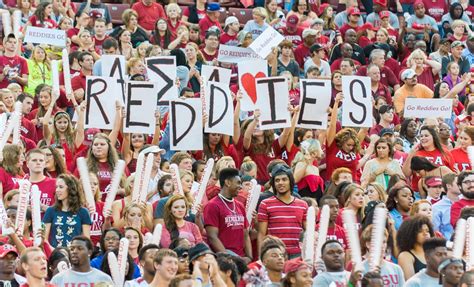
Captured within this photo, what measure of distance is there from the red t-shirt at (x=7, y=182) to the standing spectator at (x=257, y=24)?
735cm

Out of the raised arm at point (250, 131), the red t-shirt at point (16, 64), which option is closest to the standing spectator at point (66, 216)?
the raised arm at point (250, 131)

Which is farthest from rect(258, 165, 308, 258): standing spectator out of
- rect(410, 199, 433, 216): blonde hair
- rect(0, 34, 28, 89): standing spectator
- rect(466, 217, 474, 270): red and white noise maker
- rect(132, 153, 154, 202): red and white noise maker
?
rect(0, 34, 28, 89): standing spectator

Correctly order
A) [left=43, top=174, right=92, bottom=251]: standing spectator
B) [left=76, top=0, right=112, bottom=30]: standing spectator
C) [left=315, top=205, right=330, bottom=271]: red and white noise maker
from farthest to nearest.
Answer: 1. [left=76, top=0, right=112, bottom=30]: standing spectator
2. [left=43, top=174, right=92, bottom=251]: standing spectator
3. [left=315, top=205, right=330, bottom=271]: red and white noise maker

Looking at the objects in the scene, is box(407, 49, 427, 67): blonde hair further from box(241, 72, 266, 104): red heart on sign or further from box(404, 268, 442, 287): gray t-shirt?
box(404, 268, 442, 287): gray t-shirt

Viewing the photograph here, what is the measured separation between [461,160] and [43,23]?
5929 millimetres

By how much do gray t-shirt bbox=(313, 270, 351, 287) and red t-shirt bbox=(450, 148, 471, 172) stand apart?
4.30 m

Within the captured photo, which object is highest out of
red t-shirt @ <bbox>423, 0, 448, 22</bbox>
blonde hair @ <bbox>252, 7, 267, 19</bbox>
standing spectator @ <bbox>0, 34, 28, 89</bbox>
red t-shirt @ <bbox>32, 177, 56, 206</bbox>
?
red t-shirt @ <bbox>423, 0, 448, 22</bbox>

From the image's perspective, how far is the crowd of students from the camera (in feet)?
41.1

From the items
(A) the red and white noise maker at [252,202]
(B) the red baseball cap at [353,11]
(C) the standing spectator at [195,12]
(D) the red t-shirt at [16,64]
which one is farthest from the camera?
(B) the red baseball cap at [353,11]

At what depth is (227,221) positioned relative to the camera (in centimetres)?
1433

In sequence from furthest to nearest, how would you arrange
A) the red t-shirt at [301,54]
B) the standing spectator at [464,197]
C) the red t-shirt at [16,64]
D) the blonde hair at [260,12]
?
the blonde hair at [260,12] < the red t-shirt at [301,54] < the red t-shirt at [16,64] < the standing spectator at [464,197]

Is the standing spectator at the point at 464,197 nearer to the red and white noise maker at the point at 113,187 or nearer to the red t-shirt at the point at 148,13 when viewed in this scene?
the red and white noise maker at the point at 113,187

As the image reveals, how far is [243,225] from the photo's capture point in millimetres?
14406

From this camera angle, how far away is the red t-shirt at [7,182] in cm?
1461
